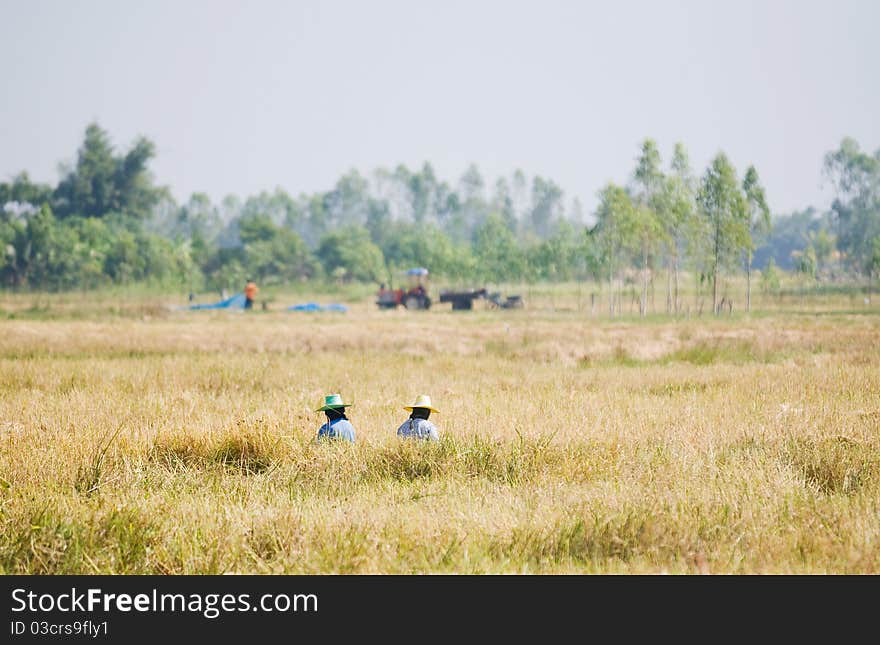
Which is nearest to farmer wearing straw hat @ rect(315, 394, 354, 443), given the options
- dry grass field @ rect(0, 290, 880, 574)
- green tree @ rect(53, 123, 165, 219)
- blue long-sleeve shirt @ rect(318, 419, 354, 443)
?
blue long-sleeve shirt @ rect(318, 419, 354, 443)

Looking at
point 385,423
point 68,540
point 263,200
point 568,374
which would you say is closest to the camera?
point 68,540

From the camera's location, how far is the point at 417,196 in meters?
132

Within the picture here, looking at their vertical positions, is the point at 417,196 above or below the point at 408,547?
above

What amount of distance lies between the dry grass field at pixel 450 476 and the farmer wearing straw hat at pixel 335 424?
0.60ft

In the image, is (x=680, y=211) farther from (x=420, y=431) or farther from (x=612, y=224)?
(x=420, y=431)

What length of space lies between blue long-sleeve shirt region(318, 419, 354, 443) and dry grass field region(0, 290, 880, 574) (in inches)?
6.1

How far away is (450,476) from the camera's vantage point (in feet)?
23.2

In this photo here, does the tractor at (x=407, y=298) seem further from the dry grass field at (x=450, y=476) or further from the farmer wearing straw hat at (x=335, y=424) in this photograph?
the farmer wearing straw hat at (x=335, y=424)

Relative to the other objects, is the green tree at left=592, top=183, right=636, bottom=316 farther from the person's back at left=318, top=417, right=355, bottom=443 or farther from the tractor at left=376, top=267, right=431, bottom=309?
the person's back at left=318, top=417, right=355, bottom=443

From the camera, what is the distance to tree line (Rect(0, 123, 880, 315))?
41156mm

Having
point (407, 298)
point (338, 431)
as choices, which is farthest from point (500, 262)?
point (338, 431)
